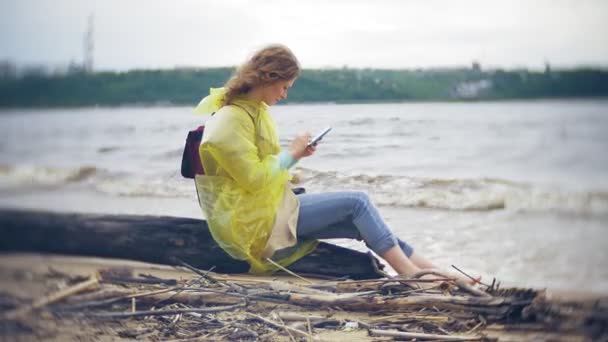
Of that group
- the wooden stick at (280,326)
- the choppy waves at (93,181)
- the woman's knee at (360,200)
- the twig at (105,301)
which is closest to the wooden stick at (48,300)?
the twig at (105,301)

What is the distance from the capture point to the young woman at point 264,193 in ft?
9.14

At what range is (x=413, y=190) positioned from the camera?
387 centimetres

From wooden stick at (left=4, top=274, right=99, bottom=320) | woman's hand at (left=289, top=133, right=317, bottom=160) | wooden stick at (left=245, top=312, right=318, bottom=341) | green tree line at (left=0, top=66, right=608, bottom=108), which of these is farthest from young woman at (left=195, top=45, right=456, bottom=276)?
wooden stick at (left=4, top=274, right=99, bottom=320)

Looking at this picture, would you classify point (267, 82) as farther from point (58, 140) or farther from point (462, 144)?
point (462, 144)

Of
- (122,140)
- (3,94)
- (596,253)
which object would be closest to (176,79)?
(122,140)

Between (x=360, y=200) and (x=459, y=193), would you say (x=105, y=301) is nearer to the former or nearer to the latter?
(x=360, y=200)

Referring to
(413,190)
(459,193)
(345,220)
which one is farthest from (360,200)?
(459,193)

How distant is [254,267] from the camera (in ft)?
10.0

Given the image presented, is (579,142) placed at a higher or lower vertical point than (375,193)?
higher

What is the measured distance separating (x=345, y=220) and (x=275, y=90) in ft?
2.14

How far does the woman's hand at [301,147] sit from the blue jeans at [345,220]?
365 millimetres

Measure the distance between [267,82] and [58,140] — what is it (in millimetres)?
842

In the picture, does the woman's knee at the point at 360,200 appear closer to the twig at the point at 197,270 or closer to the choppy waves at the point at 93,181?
the twig at the point at 197,270

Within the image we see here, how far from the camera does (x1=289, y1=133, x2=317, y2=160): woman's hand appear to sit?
272 cm
